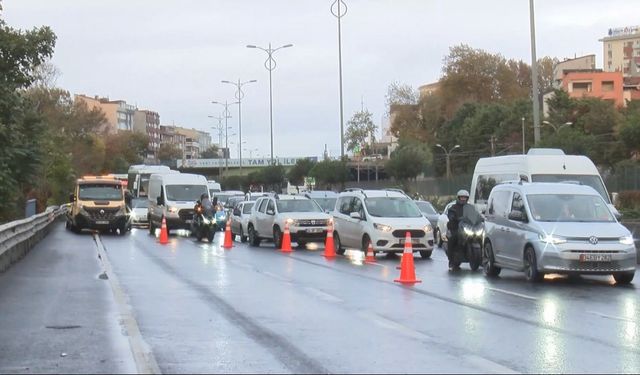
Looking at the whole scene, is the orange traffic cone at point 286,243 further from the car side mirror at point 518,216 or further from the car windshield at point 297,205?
the car side mirror at point 518,216

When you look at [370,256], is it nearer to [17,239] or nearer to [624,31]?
[17,239]

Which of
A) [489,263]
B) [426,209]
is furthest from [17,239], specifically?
[426,209]

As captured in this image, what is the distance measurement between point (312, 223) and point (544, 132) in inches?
2462

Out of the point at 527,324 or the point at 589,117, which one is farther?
the point at 589,117

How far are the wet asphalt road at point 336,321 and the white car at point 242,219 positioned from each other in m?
13.1

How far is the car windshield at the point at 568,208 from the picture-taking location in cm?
1816

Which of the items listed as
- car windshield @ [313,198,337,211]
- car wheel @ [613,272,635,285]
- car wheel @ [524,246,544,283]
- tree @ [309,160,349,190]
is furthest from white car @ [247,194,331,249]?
tree @ [309,160,349,190]

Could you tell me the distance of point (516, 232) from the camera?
60.3 ft

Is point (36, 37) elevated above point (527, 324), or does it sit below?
above

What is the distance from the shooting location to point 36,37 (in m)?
27.9

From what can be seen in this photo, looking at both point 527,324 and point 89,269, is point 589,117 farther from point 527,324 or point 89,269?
point 527,324

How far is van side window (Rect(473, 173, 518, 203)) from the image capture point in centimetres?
2618

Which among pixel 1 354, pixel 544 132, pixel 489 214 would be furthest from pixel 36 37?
pixel 544 132

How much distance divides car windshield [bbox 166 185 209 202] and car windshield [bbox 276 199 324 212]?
9.88 meters
